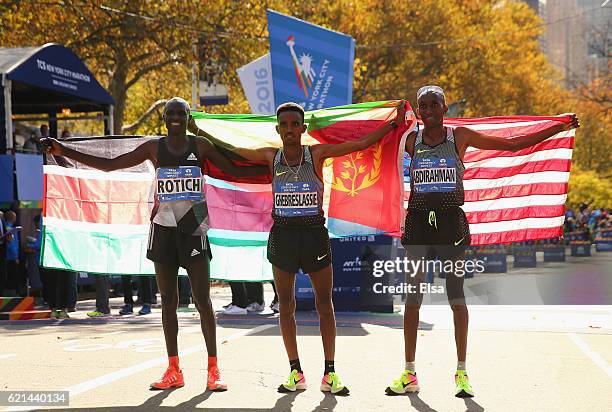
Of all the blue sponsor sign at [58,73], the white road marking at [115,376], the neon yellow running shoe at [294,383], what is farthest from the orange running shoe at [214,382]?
the blue sponsor sign at [58,73]

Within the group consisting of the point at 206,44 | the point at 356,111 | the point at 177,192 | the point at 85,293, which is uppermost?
the point at 206,44

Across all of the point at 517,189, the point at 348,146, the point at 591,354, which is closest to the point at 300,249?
the point at 348,146

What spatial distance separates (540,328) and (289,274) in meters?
5.59

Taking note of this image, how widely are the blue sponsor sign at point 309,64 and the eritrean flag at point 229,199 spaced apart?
20.0ft

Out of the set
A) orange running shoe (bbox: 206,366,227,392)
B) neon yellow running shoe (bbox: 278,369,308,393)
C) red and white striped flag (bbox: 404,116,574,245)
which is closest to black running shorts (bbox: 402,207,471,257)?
neon yellow running shoe (bbox: 278,369,308,393)

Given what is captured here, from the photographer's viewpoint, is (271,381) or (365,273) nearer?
(271,381)

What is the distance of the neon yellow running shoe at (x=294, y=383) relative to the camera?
709 centimetres

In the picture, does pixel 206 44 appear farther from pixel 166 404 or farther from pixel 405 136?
pixel 166 404

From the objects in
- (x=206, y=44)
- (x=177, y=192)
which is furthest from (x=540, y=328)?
(x=206, y=44)

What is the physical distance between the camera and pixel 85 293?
63.0 feet

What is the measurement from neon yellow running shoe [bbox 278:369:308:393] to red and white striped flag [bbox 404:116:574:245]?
2.65 m

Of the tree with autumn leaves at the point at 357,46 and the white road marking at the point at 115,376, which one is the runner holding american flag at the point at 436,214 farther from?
the tree with autumn leaves at the point at 357,46

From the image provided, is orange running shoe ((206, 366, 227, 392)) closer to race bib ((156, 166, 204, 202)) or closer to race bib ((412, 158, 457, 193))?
race bib ((156, 166, 204, 202))

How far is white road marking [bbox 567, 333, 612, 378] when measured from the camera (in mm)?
8367
